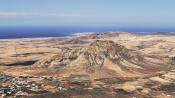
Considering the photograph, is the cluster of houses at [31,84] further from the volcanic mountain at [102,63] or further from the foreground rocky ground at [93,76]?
the volcanic mountain at [102,63]

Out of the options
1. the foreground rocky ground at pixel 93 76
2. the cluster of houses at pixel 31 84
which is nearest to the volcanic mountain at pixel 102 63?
the foreground rocky ground at pixel 93 76

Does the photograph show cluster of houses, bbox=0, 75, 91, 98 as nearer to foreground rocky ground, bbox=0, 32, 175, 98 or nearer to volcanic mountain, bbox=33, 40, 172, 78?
foreground rocky ground, bbox=0, 32, 175, 98

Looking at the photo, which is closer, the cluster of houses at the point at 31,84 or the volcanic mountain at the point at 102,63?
the cluster of houses at the point at 31,84

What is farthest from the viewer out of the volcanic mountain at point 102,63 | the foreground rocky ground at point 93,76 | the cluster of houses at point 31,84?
the volcanic mountain at point 102,63

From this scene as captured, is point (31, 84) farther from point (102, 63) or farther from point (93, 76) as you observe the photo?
point (102, 63)

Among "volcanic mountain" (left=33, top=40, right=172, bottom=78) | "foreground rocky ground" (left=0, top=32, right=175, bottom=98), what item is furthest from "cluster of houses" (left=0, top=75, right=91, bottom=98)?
"volcanic mountain" (left=33, top=40, right=172, bottom=78)

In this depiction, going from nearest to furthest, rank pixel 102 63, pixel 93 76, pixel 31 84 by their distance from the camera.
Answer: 1. pixel 31 84
2. pixel 93 76
3. pixel 102 63

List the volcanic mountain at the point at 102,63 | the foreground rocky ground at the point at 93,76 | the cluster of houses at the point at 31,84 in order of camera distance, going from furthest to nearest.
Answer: the volcanic mountain at the point at 102,63 → the foreground rocky ground at the point at 93,76 → the cluster of houses at the point at 31,84

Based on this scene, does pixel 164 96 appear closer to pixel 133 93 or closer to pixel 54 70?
pixel 133 93

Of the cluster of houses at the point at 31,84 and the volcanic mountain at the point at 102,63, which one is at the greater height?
the volcanic mountain at the point at 102,63

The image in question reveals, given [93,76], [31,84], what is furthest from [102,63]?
[31,84]
